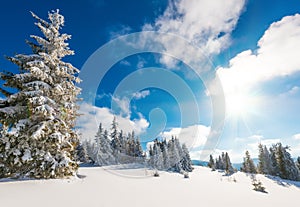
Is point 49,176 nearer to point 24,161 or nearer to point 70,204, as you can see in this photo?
point 24,161

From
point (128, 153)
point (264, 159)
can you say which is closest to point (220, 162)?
point (264, 159)

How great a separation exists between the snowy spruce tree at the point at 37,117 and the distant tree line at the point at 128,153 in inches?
1158

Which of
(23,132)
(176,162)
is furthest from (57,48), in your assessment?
(176,162)

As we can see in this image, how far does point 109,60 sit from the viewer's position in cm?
1986

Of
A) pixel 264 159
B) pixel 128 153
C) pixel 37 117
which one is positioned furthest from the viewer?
pixel 128 153

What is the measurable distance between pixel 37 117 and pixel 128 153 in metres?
47.5

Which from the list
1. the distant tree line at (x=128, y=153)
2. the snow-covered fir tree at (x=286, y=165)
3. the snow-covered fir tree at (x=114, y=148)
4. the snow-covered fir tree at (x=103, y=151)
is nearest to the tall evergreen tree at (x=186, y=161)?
the distant tree line at (x=128, y=153)

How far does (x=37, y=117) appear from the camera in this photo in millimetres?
8430

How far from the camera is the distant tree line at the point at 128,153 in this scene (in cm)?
4094

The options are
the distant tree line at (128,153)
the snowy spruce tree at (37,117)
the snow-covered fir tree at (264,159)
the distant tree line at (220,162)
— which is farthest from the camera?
the distant tree line at (220,162)

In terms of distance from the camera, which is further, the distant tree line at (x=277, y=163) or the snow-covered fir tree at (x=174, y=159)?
the snow-covered fir tree at (x=174, y=159)

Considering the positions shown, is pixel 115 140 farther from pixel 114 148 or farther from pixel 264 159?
pixel 264 159

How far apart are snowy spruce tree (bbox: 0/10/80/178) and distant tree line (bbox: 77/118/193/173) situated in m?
29.4

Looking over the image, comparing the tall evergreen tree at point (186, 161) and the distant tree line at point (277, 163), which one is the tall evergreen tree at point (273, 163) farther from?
the tall evergreen tree at point (186, 161)
